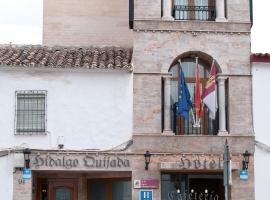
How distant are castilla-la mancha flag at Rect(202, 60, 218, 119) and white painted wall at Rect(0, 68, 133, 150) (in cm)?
249

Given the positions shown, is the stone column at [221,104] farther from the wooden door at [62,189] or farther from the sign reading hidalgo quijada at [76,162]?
the wooden door at [62,189]

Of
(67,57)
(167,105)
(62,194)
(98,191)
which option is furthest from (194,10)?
(62,194)

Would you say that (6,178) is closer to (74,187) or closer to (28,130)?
(28,130)

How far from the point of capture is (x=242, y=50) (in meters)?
25.0

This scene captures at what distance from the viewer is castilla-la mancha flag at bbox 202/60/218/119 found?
2367cm

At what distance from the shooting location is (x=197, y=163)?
955 inches

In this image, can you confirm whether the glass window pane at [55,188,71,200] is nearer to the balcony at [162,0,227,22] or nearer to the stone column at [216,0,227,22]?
the balcony at [162,0,227,22]

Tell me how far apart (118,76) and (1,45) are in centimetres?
Answer: 561

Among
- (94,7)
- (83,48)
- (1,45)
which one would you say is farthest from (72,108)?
(94,7)

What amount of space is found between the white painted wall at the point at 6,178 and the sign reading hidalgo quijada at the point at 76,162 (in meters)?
0.77

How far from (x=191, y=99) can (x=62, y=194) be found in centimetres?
589

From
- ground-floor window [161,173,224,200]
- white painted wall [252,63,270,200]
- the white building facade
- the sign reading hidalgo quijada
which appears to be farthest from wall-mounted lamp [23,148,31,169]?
white painted wall [252,63,270,200]

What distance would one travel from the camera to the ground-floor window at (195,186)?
25.3m

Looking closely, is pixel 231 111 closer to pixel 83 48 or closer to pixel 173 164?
pixel 173 164
